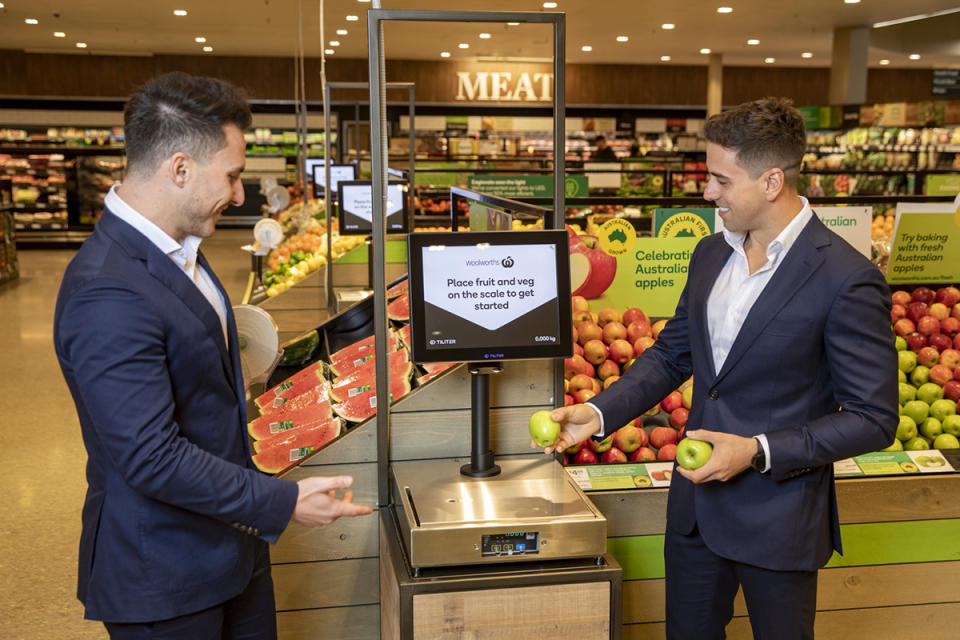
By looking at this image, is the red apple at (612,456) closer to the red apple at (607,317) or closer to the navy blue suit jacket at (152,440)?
the red apple at (607,317)

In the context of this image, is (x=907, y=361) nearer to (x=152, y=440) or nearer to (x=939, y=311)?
(x=939, y=311)

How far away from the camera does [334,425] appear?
262 cm

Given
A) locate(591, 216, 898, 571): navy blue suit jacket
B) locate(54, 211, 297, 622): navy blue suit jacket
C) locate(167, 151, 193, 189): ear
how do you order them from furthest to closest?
locate(591, 216, 898, 571): navy blue suit jacket < locate(167, 151, 193, 189): ear < locate(54, 211, 297, 622): navy blue suit jacket

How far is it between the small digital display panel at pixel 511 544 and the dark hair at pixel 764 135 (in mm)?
887

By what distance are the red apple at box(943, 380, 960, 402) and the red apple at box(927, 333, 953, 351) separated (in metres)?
0.27

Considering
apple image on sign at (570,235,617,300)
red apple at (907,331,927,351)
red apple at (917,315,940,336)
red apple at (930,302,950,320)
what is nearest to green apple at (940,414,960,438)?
red apple at (907,331,927,351)

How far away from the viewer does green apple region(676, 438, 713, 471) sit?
171 cm

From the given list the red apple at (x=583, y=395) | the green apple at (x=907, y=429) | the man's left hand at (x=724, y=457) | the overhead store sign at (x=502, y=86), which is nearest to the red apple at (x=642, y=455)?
the red apple at (x=583, y=395)

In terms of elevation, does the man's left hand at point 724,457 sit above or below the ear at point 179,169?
below

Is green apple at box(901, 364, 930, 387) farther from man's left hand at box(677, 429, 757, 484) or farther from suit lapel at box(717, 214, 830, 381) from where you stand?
man's left hand at box(677, 429, 757, 484)

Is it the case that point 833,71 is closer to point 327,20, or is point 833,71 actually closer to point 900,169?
point 900,169

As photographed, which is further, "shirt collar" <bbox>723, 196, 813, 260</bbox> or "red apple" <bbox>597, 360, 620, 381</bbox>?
"red apple" <bbox>597, 360, 620, 381</bbox>

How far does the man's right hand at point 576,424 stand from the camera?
2012 mm

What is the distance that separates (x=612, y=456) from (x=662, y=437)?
18 centimetres
